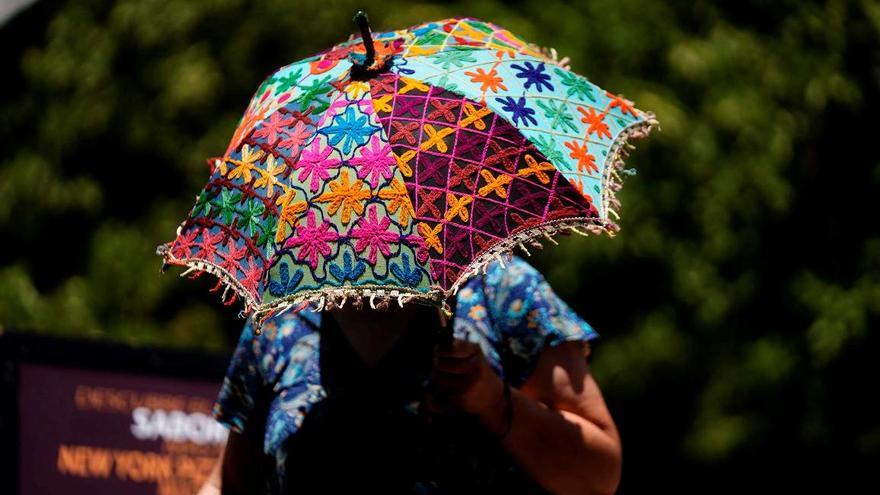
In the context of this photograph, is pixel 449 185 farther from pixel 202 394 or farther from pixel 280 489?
pixel 202 394

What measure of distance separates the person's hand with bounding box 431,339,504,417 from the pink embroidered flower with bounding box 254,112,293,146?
17.7 inches

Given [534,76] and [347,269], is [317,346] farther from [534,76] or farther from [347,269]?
[534,76]

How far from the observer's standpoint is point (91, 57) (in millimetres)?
5039

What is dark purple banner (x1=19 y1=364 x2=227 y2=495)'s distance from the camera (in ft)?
12.5

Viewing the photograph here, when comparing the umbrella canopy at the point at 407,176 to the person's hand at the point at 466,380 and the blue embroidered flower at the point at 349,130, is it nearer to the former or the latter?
the blue embroidered flower at the point at 349,130

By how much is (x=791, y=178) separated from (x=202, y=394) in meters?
2.10

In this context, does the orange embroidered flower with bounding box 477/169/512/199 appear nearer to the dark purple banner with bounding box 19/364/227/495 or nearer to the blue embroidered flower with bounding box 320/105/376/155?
the blue embroidered flower with bounding box 320/105/376/155

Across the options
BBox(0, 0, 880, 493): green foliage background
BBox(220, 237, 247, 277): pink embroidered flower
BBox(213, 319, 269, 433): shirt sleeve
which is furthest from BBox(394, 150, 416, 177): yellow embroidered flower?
BBox(0, 0, 880, 493): green foliage background

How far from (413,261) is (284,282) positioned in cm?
22

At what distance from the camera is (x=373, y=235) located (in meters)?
2.07

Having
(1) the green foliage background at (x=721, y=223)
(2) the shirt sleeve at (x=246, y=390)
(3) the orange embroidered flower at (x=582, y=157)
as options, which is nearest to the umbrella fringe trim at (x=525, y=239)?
(3) the orange embroidered flower at (x=582, y=157)

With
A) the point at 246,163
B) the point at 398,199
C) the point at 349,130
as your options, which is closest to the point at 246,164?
the point at 246,163

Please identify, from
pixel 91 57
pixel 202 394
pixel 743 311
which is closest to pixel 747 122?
pixel 743 311

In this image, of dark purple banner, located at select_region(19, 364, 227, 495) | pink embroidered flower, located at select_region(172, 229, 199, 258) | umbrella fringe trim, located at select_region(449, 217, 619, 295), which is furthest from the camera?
dark purple banner, located at select_region(19, 364, 227, 495)
